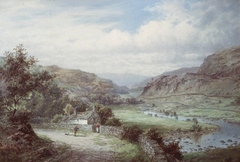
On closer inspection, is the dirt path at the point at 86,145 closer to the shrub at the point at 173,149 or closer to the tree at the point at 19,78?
the tree at the point at 19,78

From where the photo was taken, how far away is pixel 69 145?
968 cm

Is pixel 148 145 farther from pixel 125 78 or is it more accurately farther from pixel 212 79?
pixel 212 79

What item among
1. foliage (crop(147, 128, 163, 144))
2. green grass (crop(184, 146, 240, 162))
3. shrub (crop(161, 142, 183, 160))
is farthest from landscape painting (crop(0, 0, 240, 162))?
green grass (crop(184, 146, 240, 162))

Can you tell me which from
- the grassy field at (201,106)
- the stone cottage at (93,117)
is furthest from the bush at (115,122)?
the grassy field at (201,106)

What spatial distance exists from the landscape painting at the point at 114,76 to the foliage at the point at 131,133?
0.03 meters

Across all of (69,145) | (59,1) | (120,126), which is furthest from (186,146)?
(59,1)

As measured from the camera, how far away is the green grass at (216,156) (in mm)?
7980

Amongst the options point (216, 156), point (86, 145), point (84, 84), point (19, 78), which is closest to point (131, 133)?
point (86, 145)

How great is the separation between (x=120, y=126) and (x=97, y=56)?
250 cm

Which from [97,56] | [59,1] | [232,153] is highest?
[59,1]

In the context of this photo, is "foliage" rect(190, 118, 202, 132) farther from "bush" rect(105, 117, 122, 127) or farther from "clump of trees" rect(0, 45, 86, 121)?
"clump of trees" rect(0, 45, 86, 121)

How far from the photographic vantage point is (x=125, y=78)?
9.88 meters

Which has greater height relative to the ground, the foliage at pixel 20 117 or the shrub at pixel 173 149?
the foliage at pixel 20 117

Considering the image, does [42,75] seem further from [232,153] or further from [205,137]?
[232,153]
